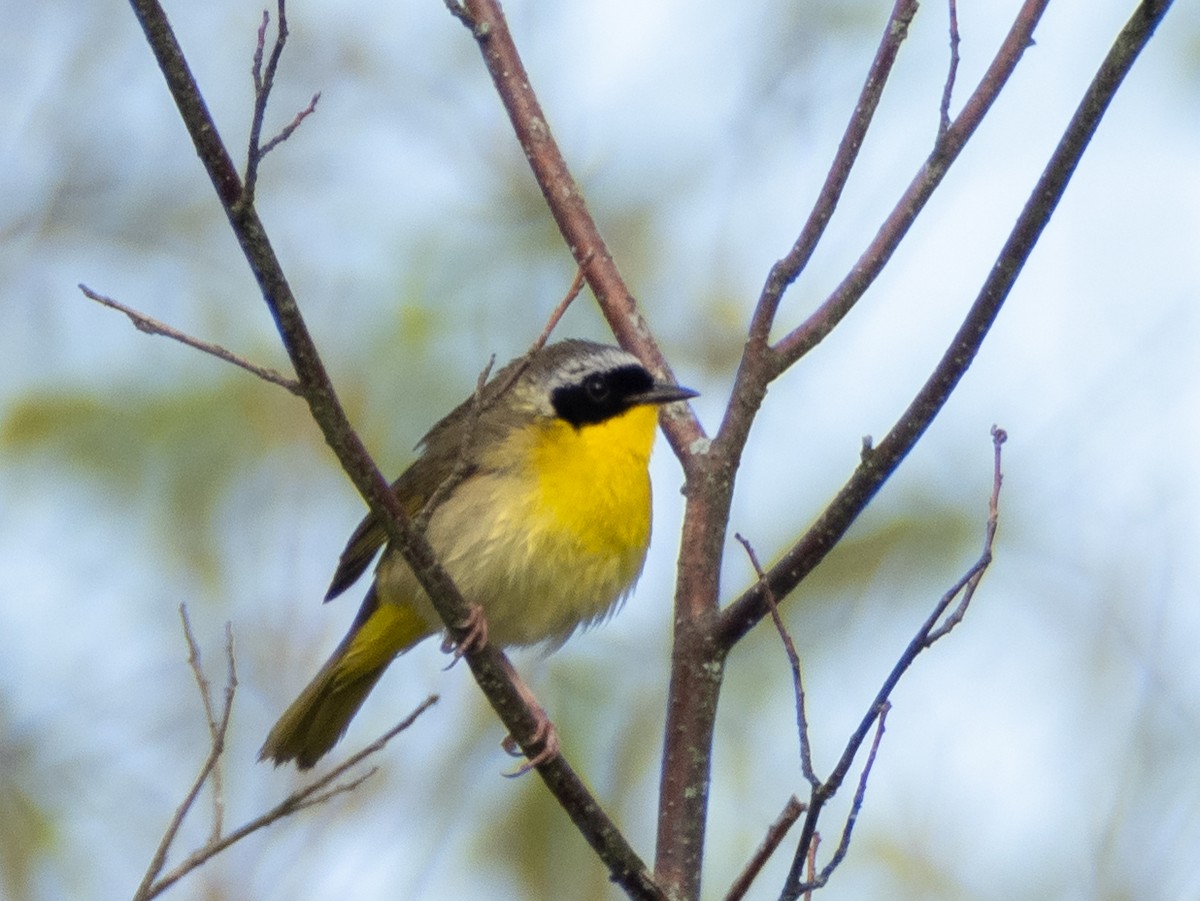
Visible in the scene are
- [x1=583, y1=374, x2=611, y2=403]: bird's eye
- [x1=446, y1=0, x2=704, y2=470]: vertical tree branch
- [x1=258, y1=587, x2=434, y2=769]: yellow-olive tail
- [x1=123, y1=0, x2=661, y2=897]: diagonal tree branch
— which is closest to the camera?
[x1=123, y1=0, x2=661, y2=897]: diagonal tree branch

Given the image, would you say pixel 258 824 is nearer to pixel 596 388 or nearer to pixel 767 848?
pixel 767 848

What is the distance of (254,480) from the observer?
6.67m

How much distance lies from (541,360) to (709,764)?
184 centimetres

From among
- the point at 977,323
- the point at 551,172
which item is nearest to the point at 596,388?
the point at 551,172

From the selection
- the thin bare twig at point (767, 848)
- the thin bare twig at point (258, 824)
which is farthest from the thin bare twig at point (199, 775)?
the thin bare twig at point (767, 848)

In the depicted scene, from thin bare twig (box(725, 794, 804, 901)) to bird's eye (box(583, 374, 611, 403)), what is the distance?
1.95 metres

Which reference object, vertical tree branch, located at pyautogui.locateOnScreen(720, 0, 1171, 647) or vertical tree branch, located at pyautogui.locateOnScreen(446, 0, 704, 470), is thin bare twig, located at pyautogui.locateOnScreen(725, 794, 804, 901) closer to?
vertical tree branch, located at pyautogui.locateOnScreen(720, 0, 1171, 647)

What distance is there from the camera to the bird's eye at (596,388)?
→ 15.2 ft

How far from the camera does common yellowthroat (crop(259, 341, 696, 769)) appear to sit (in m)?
4.32

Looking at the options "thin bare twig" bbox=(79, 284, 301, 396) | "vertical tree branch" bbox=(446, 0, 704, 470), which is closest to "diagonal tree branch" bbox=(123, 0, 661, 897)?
"thin bare twig" bbox=(79, 284, 301, 396)

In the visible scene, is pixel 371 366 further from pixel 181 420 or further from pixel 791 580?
pixel 791 580

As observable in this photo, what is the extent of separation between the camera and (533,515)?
170 inches

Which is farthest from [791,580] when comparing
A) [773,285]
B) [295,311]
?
[295,311]

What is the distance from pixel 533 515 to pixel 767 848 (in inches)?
65.2
